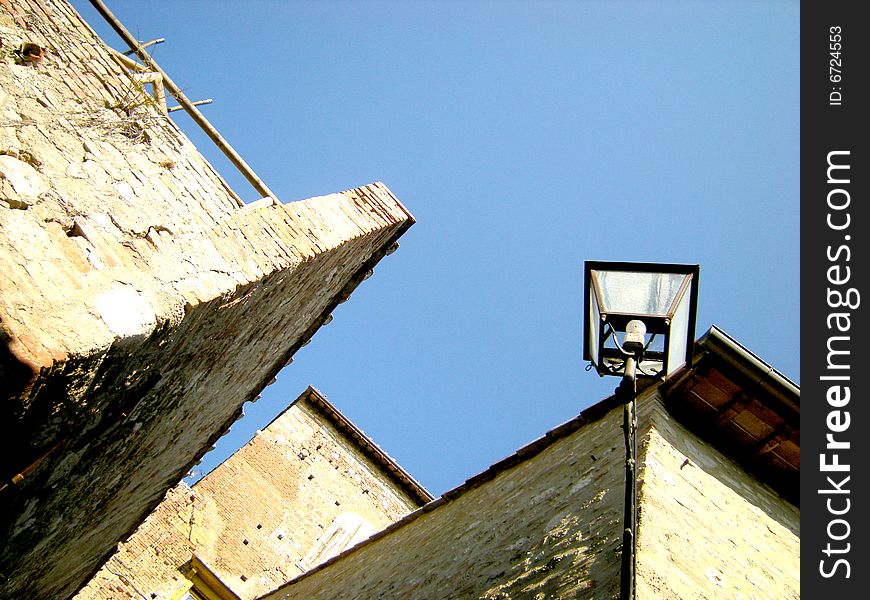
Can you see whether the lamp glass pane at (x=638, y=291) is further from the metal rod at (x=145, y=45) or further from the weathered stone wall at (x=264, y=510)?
the weathered stone wall at (x=264, y=510)

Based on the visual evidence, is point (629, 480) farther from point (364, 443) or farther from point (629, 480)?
point (364, 443)

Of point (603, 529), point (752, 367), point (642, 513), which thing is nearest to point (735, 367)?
point (752, 367)

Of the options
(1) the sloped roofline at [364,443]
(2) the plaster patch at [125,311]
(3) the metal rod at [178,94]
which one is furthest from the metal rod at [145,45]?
(1) the sloped roofline at [364,443]

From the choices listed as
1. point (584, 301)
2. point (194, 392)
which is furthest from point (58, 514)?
point (584, 301)

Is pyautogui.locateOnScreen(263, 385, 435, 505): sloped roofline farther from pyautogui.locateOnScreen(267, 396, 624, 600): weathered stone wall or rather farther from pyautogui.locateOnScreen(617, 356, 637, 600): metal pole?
pyautogui.locateOnScreen(617, 356, 637, 600): metal pole

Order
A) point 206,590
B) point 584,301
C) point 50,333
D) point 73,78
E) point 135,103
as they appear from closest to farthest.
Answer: point 50,333, point 584,301, point 73,78, point 135,103, point 206,590

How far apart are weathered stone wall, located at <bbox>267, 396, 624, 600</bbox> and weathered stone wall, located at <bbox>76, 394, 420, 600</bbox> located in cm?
540

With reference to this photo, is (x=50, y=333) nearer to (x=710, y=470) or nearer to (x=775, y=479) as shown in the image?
(x=710, y=470)

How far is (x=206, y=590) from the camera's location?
1182 cm

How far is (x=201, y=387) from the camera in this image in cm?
439

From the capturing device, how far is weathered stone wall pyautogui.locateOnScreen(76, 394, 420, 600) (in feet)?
37.1

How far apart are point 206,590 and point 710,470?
10.1 m

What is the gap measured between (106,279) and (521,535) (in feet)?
9.75

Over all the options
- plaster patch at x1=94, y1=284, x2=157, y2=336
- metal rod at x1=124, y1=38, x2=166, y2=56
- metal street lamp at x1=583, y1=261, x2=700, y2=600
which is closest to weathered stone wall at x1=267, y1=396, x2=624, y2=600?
metal street lamp at x1=583, y1=261, x2=700, y2=600
